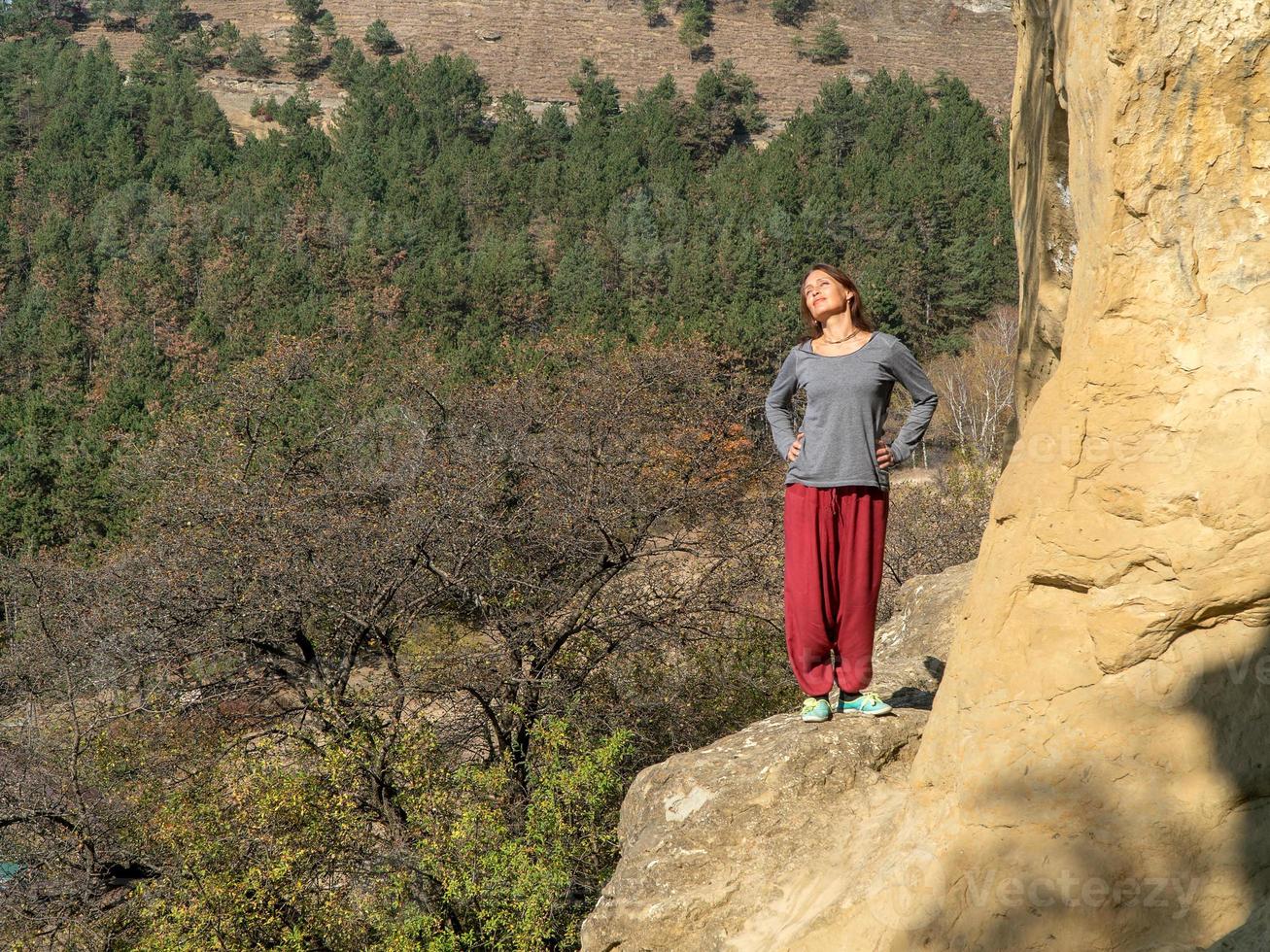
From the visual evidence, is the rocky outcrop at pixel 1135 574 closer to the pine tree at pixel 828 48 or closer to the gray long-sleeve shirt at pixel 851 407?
the gray long-sleeve shirt at pixel 851 407

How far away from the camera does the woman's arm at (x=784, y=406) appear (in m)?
4.31

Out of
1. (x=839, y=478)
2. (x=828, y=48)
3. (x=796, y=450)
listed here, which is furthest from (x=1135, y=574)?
(x=828, y=48)

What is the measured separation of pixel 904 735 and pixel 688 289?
1450 inches

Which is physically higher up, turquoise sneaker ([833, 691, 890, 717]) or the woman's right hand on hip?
the woman's right hand on hip

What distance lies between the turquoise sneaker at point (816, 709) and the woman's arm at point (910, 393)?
0.90 metres

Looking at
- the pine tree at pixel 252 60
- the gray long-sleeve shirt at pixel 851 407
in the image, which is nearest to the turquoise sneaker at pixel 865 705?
A: the gray long-sleeve shirt at pixel 851 407

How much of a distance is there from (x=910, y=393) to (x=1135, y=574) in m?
1.32

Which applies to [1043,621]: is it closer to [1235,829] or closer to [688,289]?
[1235,829]

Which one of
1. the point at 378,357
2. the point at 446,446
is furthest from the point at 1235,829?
the point at 378,357

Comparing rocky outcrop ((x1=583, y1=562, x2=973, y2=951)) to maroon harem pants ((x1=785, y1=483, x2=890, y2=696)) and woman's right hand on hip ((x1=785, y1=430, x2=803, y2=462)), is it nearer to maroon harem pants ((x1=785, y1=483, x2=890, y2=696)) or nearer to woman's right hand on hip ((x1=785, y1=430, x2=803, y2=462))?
maroon harem pants ((x1=785, y1=483, x2=890, y2=696))

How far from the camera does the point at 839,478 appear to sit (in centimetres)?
412

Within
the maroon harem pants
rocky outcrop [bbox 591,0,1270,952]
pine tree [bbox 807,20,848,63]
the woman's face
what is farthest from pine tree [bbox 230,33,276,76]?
rocky outcrop [bbox 591,0,1270,952]

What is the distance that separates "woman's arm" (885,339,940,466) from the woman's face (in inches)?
9.5

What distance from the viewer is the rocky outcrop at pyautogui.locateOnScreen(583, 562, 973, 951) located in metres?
3.76
